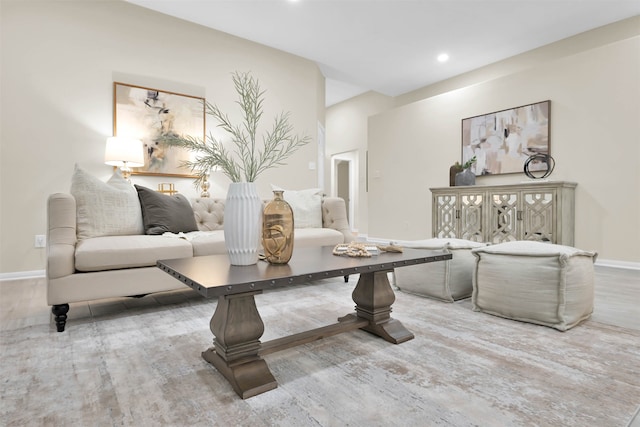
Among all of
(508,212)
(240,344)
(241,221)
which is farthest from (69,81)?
(508,212)

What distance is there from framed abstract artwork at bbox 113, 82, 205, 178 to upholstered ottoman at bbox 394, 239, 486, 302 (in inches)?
118

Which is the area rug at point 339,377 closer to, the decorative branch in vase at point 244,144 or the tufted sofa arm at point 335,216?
the decorative branch in vase at point 244,144

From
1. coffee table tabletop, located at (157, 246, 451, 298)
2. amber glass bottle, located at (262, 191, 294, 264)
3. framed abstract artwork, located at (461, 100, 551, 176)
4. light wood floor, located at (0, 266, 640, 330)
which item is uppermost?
framed abstract artwork, located at (461, 100, 551, 176)

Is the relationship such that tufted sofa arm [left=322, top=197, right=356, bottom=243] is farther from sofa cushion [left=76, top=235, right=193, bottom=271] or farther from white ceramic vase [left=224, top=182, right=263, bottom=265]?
white ceramic vase [left=224, top=182, right=263, bottom=265]

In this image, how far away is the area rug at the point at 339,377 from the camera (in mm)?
1045

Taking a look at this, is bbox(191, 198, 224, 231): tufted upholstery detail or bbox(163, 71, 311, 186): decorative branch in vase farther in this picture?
bbox(191, 198, 224, 231): tufted upholstery detail

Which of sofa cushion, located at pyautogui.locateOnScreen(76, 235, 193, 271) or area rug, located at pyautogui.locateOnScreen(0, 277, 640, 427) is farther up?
sofa cushion, located at pyautogui.locateOnScreen(76, 235, 193, 271)

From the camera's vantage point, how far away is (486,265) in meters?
2.06

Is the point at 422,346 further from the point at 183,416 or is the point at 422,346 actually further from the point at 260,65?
the point at 260,65

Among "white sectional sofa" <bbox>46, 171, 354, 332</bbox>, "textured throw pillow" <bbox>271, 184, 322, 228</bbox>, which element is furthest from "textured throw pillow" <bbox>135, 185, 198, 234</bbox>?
"textured throw pillow" <bbox>271, 184, 322, 228</bbox>

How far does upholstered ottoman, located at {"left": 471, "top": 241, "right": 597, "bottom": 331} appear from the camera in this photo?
179 centimetres

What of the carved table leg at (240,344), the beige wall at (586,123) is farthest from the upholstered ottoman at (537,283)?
the beige wall at (586,123)

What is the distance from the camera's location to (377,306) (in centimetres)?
172

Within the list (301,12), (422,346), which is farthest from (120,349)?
(301,12)
